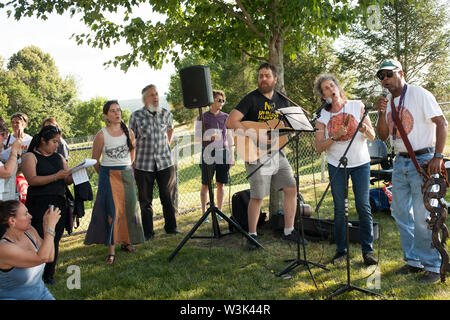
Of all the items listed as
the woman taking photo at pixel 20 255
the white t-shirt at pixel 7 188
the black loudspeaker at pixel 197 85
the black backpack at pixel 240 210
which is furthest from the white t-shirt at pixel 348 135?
the white t-shirt at pixel 7 188

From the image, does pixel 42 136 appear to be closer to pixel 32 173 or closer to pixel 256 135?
pixel 32 173

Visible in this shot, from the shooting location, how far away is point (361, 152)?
3.78 meters

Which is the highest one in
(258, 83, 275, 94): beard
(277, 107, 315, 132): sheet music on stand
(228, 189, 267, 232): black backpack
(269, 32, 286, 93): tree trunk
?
(269, 32, 286, 93): tree trunk

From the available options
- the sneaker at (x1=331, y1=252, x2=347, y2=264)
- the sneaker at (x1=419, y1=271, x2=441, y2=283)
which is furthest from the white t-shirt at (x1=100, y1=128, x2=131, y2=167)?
the sneaker at (x1=419, y1=271, x2=441, y2=283)

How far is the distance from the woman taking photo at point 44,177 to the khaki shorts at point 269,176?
6.50 ft

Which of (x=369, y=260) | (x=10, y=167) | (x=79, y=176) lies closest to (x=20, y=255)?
(x=10, y=167)

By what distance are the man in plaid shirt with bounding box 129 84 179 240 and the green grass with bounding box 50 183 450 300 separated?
22.6 inches

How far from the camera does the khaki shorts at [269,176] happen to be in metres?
4.43

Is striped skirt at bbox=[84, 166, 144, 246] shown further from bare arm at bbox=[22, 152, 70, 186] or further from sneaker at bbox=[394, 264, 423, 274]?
sneaker at bbox=[394, 264, 423, 274]

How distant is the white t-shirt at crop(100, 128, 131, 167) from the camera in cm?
445

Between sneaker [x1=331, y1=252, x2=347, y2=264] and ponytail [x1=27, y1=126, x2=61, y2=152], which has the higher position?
ponytail [x1=27, y1=126, x2=61, y2=152]

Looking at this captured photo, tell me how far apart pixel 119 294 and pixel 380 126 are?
285 centimetres

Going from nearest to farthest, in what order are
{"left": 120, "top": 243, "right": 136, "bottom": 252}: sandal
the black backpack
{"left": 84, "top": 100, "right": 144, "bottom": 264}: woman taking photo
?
1. {"left": 84, "top": 100, "right": 144, "bottom": 264}: woman taking photo
2. {"left": 120, "top": 243, "right": 136, "bottom": 252}: sandal
3. the black backpack
